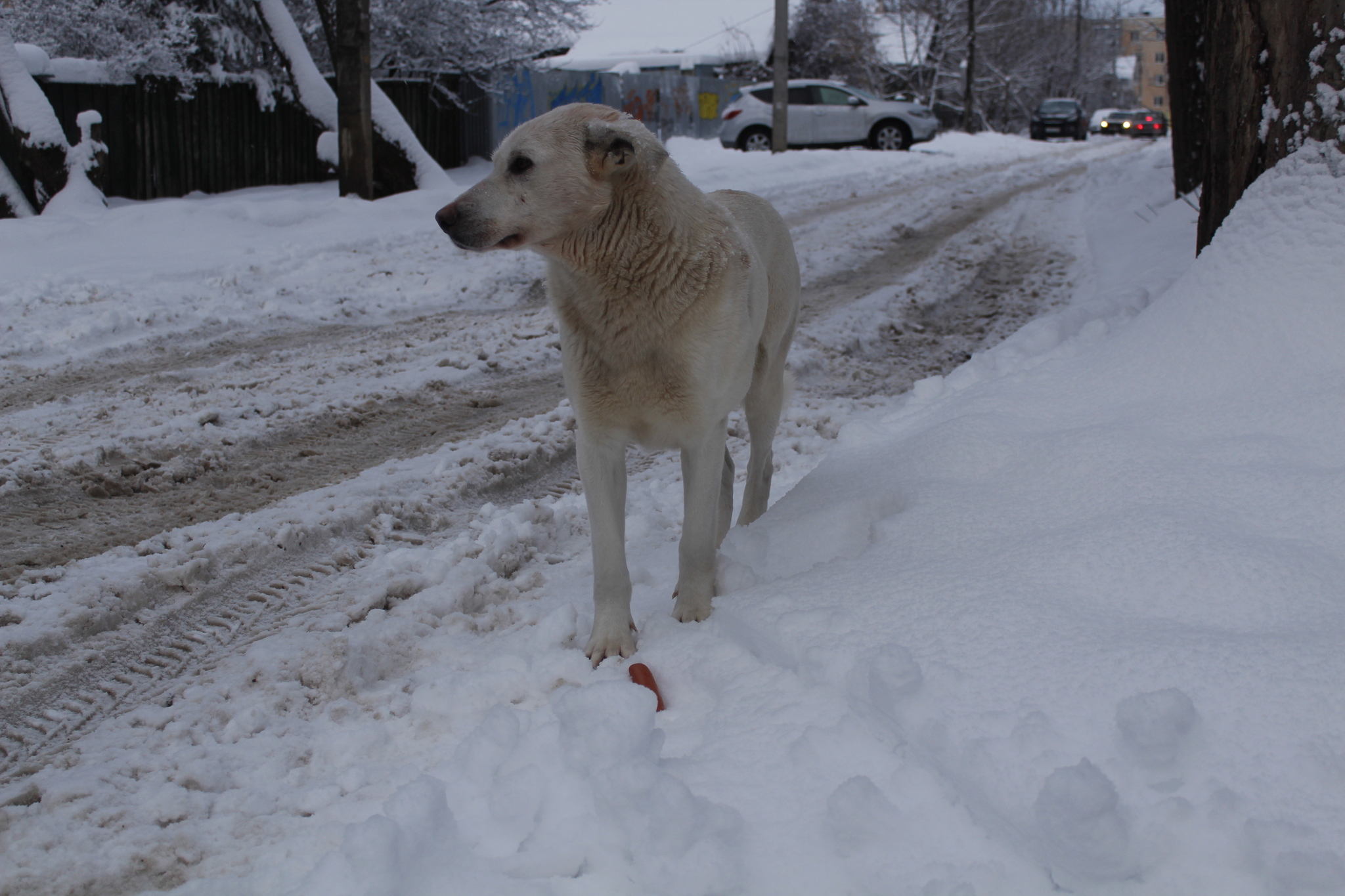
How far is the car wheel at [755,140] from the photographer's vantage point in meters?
26.1

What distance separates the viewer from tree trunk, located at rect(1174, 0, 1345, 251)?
424 centimetres

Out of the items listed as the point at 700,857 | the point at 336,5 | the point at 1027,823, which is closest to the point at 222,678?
the point at 700,857

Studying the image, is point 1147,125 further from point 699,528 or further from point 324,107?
point 699,528

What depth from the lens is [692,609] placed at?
3.17 m

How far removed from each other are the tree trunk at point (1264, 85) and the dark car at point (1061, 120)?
38.8 metres

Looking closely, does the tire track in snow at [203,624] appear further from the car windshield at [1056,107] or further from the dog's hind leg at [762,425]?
the car windshield at [1056,107]

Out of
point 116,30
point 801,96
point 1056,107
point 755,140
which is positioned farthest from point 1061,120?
point 116,30

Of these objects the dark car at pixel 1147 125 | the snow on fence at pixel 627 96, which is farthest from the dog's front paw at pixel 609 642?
the dark car at pixel 1147 125

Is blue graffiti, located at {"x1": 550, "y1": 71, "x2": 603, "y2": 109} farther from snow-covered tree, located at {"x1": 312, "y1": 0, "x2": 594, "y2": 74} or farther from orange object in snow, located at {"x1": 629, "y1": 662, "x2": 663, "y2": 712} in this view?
orange object in snow, located at {"x1": 629, "y1": 662, "x2": 663, "y2": 712}

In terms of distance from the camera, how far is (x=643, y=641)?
121 inches

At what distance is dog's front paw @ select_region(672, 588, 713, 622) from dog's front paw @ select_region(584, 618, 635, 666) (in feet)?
0.66

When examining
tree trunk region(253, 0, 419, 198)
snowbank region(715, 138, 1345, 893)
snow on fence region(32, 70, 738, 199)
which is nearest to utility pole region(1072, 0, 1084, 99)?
snow on fence region(32, 70, 738, 199)

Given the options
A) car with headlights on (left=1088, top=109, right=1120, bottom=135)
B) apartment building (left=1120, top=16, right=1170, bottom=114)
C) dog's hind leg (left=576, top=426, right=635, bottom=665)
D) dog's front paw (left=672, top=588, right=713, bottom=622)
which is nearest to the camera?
dog's hind leg (left=576, top=426, right=635, bottom=665)

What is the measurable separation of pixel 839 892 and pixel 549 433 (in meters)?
3.41
